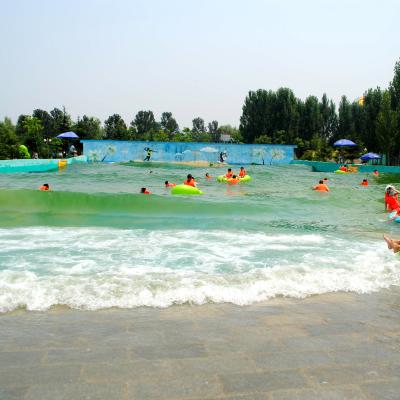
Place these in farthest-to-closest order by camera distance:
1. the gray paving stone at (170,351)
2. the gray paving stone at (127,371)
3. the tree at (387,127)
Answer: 1. the tree at (387,127)
2. the gray paving stone at (170,351)
3. the gray paving stone at (127,371)

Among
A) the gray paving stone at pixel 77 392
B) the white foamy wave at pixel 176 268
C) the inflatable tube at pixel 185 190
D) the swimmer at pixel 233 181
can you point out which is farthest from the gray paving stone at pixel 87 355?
the swimmer at pixel 233 181

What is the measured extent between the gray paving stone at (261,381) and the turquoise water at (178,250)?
158 cm

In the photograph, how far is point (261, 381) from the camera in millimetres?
2693

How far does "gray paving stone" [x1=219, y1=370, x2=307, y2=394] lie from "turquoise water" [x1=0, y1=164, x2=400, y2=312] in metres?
1.58

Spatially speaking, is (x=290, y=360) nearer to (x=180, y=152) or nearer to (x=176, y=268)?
(x=176, y=268)

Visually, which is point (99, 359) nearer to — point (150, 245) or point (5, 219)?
point (150, 245)

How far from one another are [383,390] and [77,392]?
5.93 feet

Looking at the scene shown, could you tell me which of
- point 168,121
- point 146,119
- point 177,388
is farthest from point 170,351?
point 168,121

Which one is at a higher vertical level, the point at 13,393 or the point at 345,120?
the point at 345,120

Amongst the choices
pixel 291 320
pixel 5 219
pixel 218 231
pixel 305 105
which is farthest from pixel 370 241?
pixel 305 105

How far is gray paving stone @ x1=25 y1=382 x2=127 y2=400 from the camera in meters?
2.48

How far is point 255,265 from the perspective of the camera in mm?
6160

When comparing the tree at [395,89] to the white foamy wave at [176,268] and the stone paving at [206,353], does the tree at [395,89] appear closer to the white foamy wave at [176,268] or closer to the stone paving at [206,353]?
the white foamy wave at [176,268]

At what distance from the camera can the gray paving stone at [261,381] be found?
260cm
